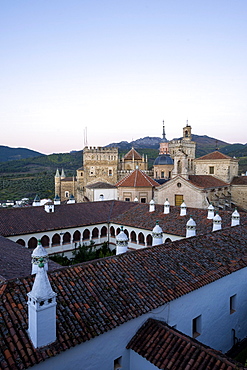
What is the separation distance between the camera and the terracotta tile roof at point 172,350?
662 centimetres

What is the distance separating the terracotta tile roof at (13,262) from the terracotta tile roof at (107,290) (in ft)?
6.38

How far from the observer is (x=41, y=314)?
6.09 m

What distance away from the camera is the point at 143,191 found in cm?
3319

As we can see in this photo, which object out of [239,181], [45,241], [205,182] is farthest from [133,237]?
[239,181]

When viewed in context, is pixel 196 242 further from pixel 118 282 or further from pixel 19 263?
pixel 19 263

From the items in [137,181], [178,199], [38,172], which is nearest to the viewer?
[178,199]

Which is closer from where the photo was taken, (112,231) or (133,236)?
(133,236)

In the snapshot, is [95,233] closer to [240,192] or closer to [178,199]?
[178,199]

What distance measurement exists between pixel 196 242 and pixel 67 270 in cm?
638

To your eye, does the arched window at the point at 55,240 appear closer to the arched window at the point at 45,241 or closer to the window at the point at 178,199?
the arched window at the point at 45,241

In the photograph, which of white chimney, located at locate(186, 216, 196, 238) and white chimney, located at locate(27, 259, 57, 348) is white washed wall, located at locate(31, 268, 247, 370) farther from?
white chimney, located at locate(186, 216, 196, 238)

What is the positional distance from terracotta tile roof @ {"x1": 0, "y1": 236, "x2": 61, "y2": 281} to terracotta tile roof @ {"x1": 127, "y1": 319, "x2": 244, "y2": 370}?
4.25m

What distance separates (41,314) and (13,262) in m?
6.22

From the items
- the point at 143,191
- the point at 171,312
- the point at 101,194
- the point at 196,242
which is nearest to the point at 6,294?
the point at 171,312
